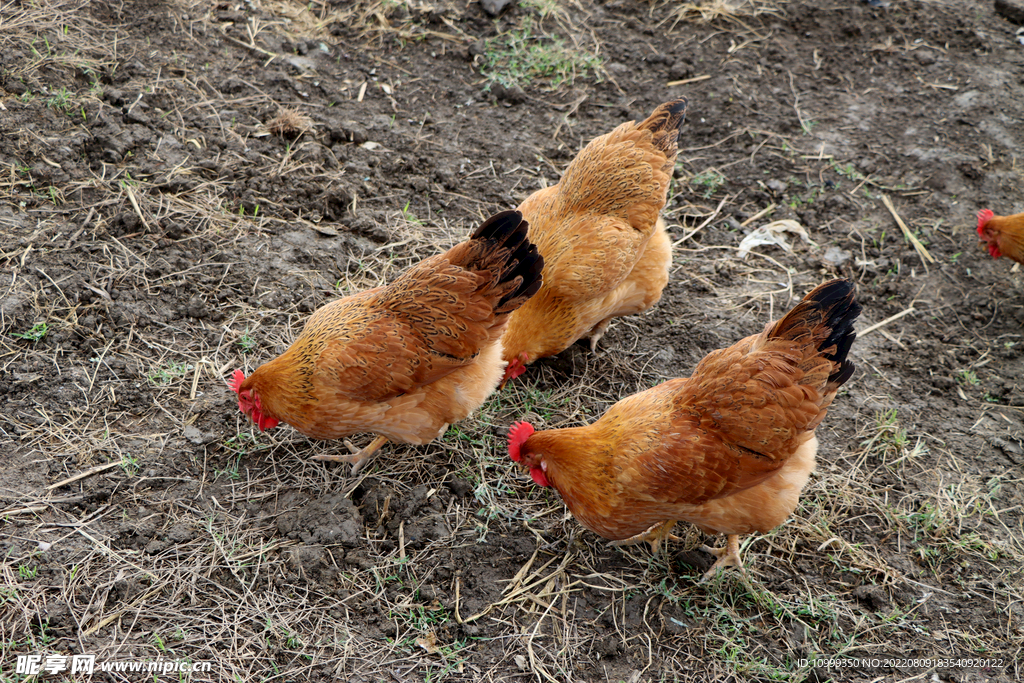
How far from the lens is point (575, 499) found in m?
2.90

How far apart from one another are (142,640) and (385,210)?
2922 mm

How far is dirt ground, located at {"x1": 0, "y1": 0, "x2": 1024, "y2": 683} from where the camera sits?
2.84m

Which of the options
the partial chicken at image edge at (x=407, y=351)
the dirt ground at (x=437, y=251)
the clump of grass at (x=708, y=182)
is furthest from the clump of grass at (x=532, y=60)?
the partial chicken at image edge at (x=407, y=351)

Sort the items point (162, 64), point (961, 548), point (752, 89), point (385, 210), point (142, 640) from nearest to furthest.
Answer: point (142, 640) < point (961, 548) < point (385, 210) < point (162, 64) < point (752, 89)

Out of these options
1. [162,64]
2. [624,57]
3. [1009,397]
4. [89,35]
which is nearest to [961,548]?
[1009,397]

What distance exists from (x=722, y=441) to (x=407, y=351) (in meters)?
1.53

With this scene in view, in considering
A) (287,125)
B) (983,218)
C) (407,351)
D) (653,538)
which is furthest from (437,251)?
(983,218)

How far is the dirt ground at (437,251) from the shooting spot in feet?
9.30

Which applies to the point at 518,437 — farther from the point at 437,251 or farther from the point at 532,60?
the point at 532,60

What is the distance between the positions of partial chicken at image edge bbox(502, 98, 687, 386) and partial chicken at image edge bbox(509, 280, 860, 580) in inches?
32.1

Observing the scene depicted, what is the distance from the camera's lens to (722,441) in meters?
2.83

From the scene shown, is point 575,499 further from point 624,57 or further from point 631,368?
point 624,57

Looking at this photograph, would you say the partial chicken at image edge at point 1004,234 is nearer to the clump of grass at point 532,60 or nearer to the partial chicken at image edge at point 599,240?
the partial chicken at image edge at point 599,240

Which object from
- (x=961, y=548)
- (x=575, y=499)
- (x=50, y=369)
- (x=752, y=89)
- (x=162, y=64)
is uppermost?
(x=162, y=64)
